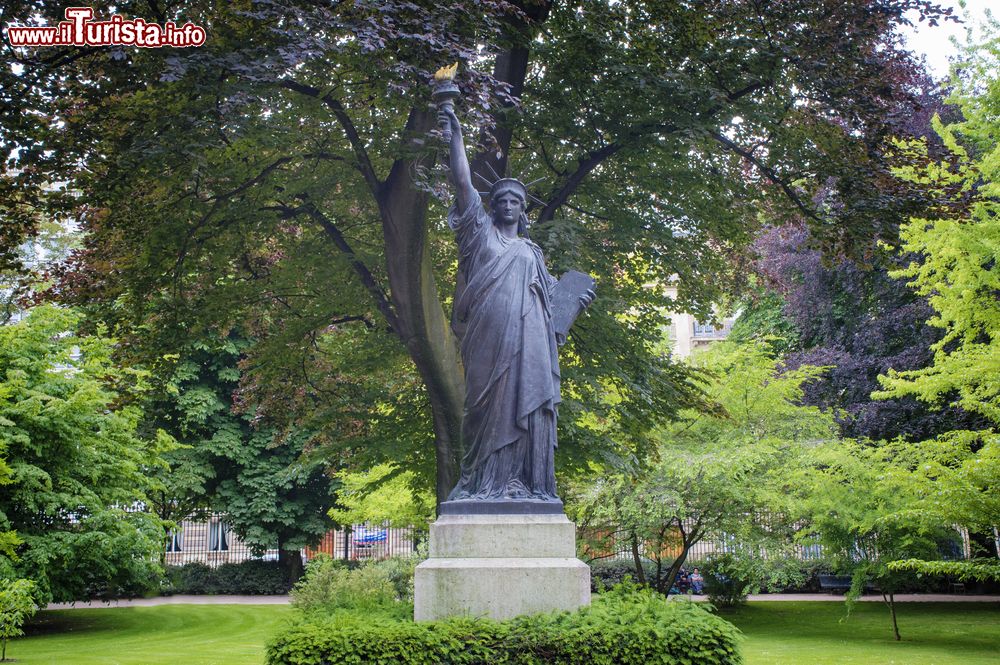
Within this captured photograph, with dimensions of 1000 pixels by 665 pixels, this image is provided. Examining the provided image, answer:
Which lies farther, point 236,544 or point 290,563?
point 236,544

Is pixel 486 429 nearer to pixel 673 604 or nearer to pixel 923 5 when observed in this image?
pixel 673 604

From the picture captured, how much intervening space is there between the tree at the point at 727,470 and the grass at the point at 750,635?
2.52m

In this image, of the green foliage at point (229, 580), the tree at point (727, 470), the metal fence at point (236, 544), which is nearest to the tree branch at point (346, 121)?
the tree at point (727, 470)

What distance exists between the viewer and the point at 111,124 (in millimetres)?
10711

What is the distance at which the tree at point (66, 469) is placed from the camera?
57.2ft

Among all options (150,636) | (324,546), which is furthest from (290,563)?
(150,636)

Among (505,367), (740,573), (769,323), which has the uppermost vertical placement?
(769,323)

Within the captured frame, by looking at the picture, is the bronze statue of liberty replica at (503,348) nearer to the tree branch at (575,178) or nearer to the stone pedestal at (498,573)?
the stone pedestal at (498,573)

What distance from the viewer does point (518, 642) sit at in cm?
645

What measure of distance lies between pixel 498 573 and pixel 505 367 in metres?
1.65

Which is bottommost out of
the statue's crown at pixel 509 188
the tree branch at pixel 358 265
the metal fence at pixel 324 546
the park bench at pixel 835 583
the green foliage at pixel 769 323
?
the park bench at pixel 835 583

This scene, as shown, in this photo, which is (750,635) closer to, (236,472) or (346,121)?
(346,121)

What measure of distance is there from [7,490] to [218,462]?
14.8 metres

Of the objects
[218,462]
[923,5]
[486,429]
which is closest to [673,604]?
[486,429]
